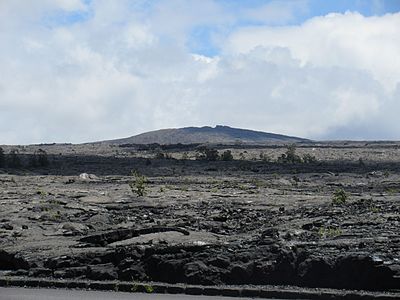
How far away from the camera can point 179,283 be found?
14.2m

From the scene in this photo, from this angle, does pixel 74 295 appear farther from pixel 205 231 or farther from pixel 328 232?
pixel 205 231

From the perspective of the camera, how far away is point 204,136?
163500 mm

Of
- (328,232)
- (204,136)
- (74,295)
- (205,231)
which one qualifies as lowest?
(74,295)

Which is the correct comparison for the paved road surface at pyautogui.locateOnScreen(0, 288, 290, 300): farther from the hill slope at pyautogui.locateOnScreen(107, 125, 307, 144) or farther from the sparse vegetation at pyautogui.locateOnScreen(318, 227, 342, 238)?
the hill slope at pyautogui.locateOnScreen(107, 125, 307, 144)

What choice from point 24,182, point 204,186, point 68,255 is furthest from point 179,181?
point 68,255

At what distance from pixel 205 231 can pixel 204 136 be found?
142 metres

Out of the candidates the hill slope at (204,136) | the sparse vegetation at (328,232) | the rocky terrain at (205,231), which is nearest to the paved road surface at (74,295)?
the rocky terrain at (205,231)

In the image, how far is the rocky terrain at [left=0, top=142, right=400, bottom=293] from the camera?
14.1 meters

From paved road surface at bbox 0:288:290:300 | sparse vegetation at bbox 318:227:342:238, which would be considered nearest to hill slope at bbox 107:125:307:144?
sparse vegetation at bbox 318:227:342:238

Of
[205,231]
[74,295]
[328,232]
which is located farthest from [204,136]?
[74,295]

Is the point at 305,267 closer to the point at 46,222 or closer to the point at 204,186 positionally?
the point at 46,222

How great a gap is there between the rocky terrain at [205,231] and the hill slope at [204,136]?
335 feet

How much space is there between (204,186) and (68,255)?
25425mm

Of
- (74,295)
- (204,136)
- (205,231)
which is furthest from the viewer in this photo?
(204,136)
